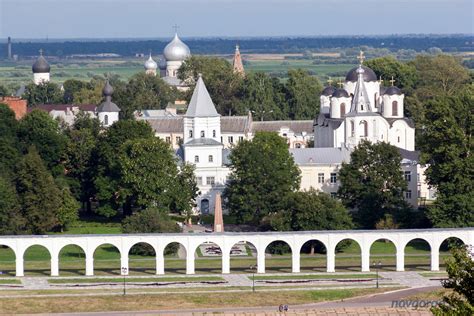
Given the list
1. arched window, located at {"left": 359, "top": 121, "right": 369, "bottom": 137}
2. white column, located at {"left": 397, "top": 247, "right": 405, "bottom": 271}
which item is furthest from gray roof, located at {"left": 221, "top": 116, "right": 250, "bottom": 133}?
white column, located at {"left": 397, "top": 247, "right": 405, "bottom": 271}

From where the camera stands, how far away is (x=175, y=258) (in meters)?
83.3

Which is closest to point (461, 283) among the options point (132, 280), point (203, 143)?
point (132, 280)

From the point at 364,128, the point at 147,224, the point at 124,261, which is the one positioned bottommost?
the point at 124,261

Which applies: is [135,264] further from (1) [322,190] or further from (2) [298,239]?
(1) [322,190]

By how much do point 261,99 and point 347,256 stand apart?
1988 inches

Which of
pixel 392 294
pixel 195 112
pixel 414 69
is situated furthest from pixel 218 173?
pixel 414 69

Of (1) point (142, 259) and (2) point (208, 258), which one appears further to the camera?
(2) point (208, 258)

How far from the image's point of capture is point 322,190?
98938 millimetres

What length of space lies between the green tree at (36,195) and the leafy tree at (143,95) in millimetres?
27931

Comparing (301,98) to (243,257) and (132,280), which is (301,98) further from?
(132,280)

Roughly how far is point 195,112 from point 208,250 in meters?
15.3

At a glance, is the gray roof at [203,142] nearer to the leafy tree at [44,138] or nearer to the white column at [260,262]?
the leafy tree at [44,138]

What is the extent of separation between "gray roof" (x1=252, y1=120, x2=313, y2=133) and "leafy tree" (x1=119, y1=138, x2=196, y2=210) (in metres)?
26.1

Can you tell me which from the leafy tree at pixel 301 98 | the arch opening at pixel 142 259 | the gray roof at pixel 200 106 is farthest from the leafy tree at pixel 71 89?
the arch opening at pixel 142 259
